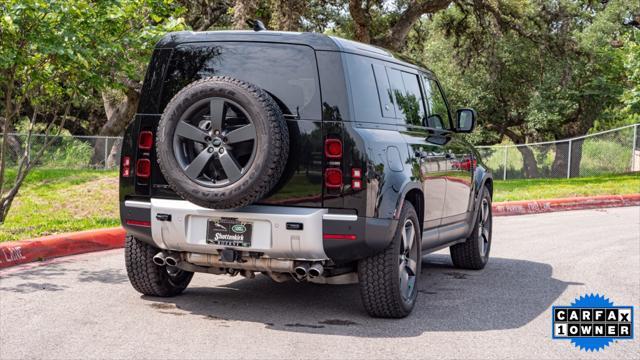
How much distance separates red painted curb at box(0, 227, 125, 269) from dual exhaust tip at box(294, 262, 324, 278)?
11.7ft

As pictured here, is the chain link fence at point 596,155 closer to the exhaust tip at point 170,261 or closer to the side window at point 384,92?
the side window at point 384,92

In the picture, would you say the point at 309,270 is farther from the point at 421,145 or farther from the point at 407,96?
the point at 407,96

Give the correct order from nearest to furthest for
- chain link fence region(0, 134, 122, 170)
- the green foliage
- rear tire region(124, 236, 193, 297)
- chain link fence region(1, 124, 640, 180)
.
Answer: rear tire region(124, 236, 193, 297) < chain link fence region(0, 134, 122, 170) < chain link fence region(1, 124, 640, 180) < the green foliage

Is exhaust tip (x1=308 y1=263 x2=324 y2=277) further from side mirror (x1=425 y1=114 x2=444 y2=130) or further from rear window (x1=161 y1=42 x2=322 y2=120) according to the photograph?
side mirror (x1=425 y1=114 x2=444 y2=130)

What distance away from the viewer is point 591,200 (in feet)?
57.3

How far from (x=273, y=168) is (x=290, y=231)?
455mm

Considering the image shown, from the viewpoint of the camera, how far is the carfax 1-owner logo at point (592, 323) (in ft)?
18.7

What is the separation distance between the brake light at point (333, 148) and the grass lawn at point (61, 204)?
4495 millimetres

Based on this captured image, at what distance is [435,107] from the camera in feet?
26.1

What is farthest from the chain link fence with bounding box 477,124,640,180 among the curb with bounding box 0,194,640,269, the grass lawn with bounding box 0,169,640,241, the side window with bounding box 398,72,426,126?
the side window with bounding box 398,72,426,126

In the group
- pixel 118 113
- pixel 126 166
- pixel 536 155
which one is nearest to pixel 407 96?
pixel 126 166

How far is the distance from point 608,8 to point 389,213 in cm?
2852

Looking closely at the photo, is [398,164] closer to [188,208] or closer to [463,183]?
[188,208]

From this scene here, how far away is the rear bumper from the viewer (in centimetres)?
564
